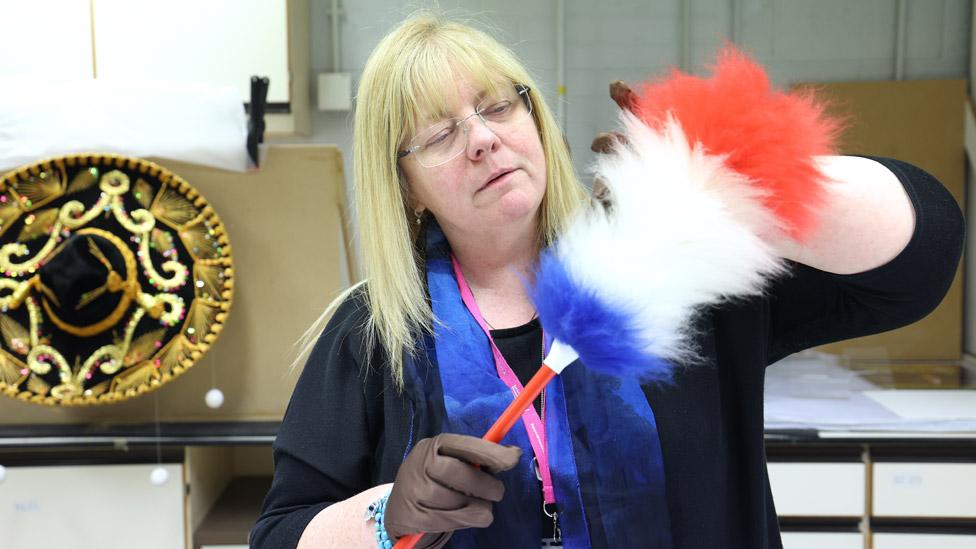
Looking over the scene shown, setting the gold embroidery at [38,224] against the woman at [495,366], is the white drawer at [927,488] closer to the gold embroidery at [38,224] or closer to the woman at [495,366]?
the woman at [495,366]

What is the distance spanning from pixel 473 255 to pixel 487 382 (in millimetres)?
174

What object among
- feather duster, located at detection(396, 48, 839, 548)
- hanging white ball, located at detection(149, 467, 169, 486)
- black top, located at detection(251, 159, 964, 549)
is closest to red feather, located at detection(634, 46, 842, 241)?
feather duster, located at detection(396, 48, 839, 548)

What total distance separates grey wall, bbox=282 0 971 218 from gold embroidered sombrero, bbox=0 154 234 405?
85cm

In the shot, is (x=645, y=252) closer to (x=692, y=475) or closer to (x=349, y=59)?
(x=692, y=475)

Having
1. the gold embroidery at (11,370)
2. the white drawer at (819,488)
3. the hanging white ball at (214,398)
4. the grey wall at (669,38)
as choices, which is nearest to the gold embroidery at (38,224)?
the gold embroidery at (11,370)

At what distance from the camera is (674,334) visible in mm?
727

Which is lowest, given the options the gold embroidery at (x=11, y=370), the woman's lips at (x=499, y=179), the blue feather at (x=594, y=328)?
the gold embroidery at (x=11, y=370)

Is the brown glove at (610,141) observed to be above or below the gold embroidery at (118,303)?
above

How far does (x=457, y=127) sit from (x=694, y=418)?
42 centimetres

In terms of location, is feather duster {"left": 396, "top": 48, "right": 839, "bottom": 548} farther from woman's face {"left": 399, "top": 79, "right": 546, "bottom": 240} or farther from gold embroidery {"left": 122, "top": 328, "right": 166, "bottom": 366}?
gold embroidery {"left": 122, "top": 328, "right": 166, "bottom": 366}

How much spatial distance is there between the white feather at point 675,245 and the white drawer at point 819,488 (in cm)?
125

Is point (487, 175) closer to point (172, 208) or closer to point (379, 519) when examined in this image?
point (379, 519)

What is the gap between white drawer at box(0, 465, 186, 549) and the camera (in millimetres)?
1774

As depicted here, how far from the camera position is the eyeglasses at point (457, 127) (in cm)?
88
